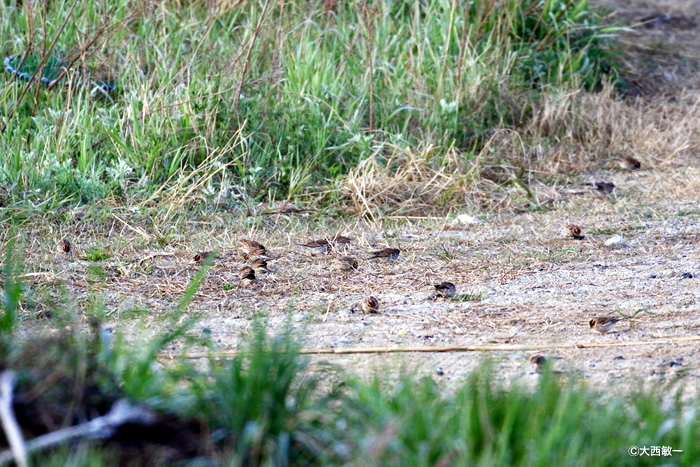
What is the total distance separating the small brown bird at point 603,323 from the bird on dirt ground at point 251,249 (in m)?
1.92

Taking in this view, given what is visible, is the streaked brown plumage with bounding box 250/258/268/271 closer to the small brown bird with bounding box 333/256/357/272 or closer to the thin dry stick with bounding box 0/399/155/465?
the small brown bird with bounding box 333/256/357/272

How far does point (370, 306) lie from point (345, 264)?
75cm

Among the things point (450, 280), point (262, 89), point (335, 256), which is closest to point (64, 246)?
point (335, 256)

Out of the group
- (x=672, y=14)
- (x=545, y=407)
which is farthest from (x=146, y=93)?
(x=672, y=14)

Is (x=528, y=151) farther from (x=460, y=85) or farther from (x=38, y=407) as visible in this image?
(x=38, y=407)

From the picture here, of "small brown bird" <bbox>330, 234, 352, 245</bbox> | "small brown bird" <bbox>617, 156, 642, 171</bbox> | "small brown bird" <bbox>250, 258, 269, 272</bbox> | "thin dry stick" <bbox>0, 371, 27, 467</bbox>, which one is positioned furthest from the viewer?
"small brown bird" <bbox>617, 156, 642, 171</bbox>

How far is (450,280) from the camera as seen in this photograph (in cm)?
438

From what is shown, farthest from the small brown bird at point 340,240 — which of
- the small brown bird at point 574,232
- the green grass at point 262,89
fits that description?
the small brown bird at point 574,232

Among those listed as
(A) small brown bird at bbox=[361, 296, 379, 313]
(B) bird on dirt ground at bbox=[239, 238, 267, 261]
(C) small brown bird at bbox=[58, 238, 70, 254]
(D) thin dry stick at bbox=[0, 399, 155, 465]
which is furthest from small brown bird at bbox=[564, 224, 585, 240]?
(D) thin dry stick at bbox=[0, 399, 155, 465]

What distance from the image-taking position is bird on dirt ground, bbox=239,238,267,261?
4.62 meters

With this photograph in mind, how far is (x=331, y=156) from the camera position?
6.28 metres

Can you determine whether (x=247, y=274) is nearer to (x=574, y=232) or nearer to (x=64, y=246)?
(x=64, y=246)

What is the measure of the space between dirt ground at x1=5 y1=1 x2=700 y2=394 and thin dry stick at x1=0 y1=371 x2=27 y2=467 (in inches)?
34.6

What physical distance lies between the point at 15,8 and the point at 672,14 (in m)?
7.84
